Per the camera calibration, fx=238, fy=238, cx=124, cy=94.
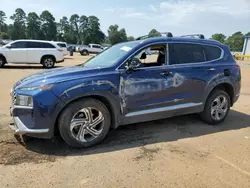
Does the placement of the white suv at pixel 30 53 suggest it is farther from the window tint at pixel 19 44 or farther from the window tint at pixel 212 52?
the window tint at pixel 212 52

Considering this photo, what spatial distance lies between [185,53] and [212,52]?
0.77 meters

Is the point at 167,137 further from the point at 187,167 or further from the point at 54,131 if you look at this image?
the point at 54,131

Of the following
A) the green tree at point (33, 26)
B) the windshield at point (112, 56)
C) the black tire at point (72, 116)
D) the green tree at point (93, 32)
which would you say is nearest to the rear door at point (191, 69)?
the windshield at point (112, 56)

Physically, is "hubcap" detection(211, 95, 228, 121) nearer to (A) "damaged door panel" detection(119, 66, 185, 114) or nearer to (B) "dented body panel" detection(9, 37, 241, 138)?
(B) "dented body panel" detection(9, 37, 241, 138)

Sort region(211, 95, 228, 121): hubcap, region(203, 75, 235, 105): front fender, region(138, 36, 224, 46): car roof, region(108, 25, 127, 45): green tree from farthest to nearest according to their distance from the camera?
region(108, 25, 127, 45): green tree < region(211, 95, 228, 121): hubcap < region(203, 75, 235, 105): front fender < region(138, 36, 224, 46): car roof

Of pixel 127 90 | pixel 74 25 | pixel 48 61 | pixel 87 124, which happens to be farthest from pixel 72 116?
pixel 74 25

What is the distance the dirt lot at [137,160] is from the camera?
2.99 meters

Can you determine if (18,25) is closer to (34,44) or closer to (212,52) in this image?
(34,44)

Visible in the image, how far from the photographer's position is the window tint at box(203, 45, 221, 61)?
498 centimetres

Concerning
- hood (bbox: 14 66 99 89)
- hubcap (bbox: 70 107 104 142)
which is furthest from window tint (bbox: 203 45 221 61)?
hubcap (bbox: 70 107 104 142)

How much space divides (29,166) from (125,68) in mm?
2061

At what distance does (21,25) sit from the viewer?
311ft

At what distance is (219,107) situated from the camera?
5.16m

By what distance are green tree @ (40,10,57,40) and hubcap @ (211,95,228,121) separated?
307ft
